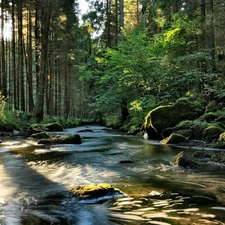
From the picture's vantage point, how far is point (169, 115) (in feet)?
50.0

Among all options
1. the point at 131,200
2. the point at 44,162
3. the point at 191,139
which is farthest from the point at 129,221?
the point at 191,139

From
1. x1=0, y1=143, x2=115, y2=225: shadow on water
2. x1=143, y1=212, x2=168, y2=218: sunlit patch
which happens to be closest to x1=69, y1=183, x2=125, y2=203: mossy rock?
x1=0, y1=143, x2=115, y2=225: shadow on water

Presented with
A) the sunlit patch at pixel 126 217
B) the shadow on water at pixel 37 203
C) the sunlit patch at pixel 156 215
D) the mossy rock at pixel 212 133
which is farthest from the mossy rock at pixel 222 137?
the sunlit patch at pixel 126 217

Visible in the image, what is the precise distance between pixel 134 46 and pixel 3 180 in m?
17.0

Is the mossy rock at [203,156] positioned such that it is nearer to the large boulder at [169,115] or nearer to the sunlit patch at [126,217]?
the sunlit patch at [126,217]

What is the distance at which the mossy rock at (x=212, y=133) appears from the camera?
1218cm

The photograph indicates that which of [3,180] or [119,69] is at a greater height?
[119,69]

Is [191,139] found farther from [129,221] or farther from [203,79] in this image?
[129,221]

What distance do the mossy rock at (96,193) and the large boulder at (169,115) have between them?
1028cm

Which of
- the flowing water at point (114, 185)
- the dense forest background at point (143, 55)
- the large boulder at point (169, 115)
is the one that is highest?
the dense forest background at point (143, 55)

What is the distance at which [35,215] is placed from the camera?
4.02m

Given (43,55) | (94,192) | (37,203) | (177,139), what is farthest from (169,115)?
(37,203)

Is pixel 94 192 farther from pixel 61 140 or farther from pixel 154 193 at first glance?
pixel 61 140

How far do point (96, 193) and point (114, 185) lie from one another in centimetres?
98
